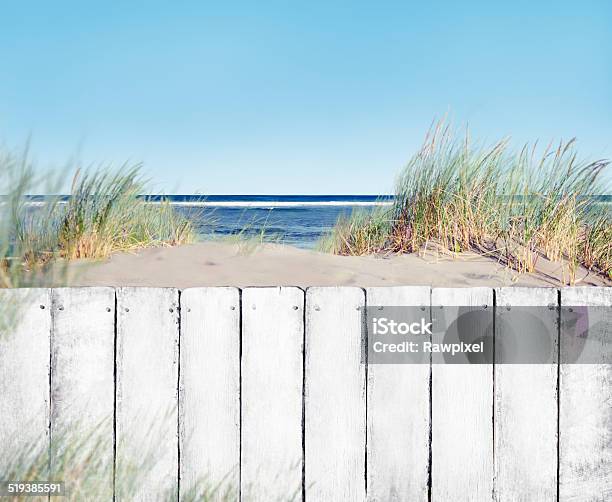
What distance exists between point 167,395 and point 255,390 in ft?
0.90

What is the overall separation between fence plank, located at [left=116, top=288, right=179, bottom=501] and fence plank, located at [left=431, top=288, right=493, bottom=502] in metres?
0.82

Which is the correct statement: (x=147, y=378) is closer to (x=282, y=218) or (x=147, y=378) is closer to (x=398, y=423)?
(x=398, y=423)

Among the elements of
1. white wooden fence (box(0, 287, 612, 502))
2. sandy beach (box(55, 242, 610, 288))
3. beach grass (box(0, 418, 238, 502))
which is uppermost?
sandy beach (box(55, 242, 610, 288))

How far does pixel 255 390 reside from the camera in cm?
198

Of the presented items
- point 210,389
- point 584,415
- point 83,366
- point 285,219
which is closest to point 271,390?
point 210,389

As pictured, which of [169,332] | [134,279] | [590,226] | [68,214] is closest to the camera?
[169,332]

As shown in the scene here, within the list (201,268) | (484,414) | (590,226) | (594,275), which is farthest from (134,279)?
(590,226)

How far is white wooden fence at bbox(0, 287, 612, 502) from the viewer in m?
1.97

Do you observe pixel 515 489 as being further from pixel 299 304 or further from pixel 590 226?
pixel 590 226

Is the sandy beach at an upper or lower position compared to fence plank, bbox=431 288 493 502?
upper

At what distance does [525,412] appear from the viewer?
2.04 m

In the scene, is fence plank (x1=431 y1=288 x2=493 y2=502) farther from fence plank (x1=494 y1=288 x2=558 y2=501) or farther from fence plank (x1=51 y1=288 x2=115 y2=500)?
fence plank (x1=51 y1=288 x2=115 y2=500)

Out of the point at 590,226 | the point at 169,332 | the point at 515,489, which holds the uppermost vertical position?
the point at 590,226

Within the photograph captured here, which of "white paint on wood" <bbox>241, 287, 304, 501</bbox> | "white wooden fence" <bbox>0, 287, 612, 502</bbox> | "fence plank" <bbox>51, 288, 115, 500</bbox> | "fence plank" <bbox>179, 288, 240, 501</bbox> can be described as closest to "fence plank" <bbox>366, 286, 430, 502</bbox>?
"white wooden fence" <bbox>0, 287, 612, 502</bbox>
